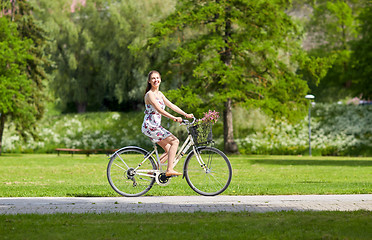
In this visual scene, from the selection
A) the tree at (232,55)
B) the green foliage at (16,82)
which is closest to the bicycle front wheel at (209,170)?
the tree at (232,55)

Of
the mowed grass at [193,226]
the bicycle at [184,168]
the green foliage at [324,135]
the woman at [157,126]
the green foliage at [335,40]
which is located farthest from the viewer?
the green foliage at [335,40]

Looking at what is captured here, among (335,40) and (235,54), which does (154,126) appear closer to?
(235,54)

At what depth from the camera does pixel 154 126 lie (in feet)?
30.8

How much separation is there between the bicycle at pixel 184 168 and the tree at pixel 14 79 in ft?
76.2

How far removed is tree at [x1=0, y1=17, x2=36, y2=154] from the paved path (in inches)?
925

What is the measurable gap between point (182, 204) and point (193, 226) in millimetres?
2252

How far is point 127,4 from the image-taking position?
4150 cm

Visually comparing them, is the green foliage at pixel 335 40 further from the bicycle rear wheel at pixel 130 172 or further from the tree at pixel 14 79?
the bicycle rear wheel at pixel 130 172

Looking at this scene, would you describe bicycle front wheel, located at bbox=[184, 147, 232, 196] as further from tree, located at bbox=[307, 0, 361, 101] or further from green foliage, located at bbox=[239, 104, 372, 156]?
tree, located at bbox=[307, 0, 361, 101]

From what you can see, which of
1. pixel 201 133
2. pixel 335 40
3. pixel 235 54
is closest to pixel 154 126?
pixel 201 133

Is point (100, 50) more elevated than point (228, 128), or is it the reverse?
point (100, 50)

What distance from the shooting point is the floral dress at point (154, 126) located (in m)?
9.38

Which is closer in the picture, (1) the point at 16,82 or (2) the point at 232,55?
(1) the point at 16,82

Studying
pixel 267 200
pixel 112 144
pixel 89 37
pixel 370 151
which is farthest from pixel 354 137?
pixel 267 200
